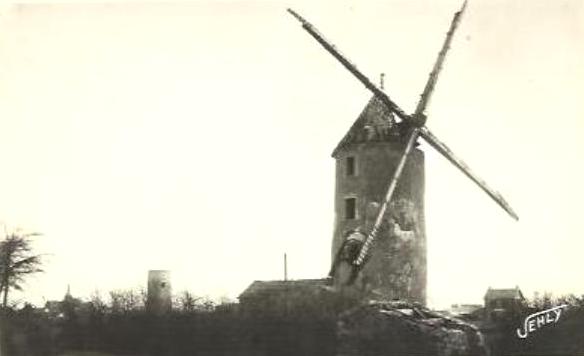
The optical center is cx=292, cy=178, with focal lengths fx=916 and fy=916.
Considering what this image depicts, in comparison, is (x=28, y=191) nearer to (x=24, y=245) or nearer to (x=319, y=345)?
(x=24, y=245)

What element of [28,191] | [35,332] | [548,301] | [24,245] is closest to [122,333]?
[35,332]

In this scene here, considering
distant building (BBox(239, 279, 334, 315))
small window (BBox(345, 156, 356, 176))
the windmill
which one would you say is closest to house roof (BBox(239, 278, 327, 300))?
distant building (BBox(239, 279, 334, 315))

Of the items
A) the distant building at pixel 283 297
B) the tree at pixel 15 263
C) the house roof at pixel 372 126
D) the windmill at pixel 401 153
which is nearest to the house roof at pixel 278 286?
the distant building at pixel 283 297

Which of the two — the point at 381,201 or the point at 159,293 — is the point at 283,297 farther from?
the point at 159,293

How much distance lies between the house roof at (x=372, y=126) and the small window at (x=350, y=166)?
0.46 metres

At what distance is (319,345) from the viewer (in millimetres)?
19375

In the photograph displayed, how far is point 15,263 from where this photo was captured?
21797 millimetres

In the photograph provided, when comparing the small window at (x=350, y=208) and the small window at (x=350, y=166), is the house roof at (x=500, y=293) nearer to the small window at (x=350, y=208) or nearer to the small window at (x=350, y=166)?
the small window at (x=350, y=208)

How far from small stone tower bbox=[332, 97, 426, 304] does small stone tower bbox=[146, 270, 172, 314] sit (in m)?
5.18

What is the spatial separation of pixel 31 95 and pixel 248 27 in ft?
14.7

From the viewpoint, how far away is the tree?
20250 millimetres

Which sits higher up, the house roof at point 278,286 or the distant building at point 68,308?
the house roof at point 278,286

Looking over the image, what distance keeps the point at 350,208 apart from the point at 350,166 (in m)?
1.24

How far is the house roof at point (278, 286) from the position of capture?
78.7ft
